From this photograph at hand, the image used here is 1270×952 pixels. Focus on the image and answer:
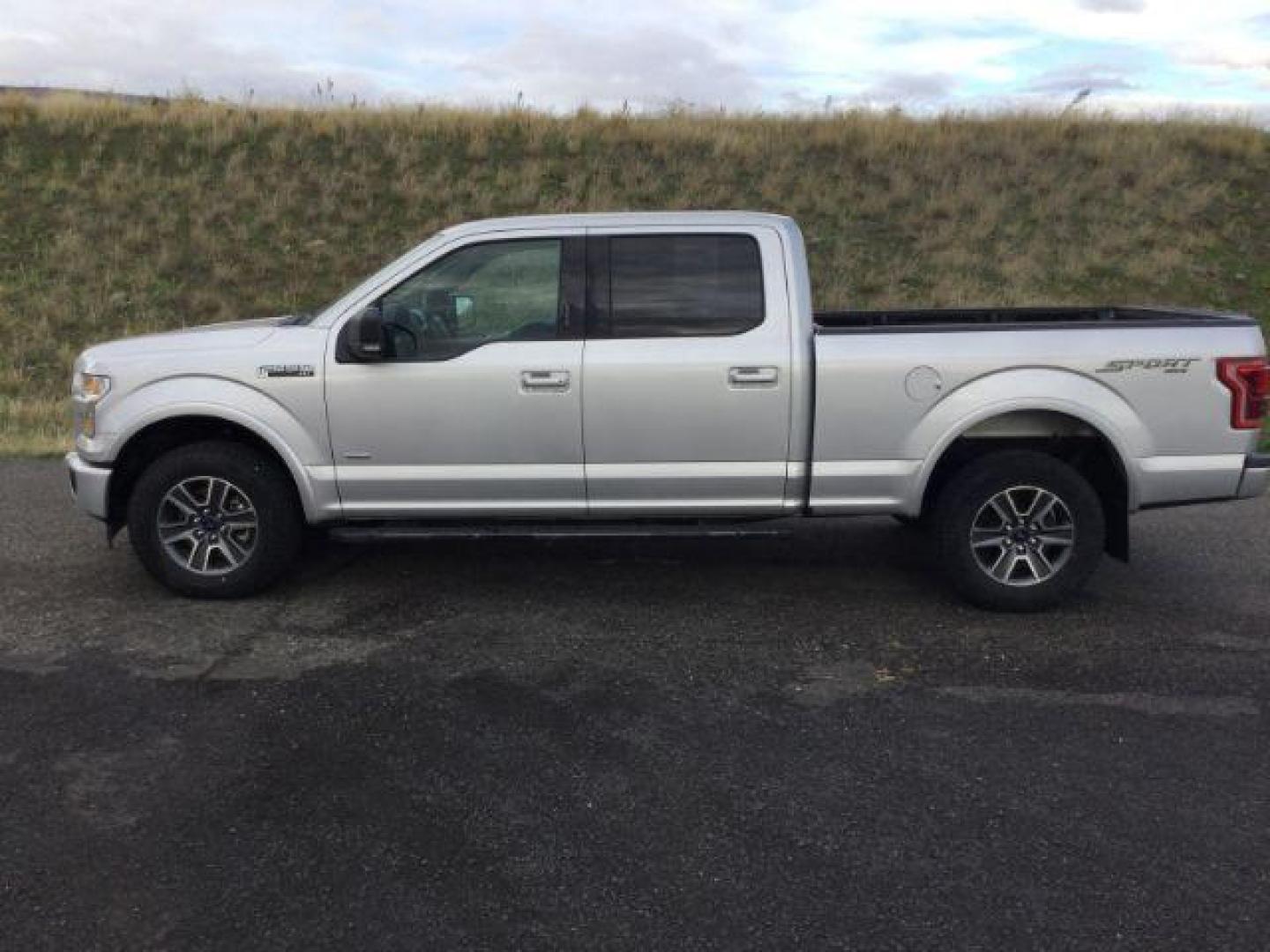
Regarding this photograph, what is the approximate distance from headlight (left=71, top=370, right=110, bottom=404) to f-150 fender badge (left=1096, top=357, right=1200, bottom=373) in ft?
16.4

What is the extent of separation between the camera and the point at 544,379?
559 cm

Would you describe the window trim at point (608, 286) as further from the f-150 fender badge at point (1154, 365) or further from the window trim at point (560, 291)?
the f-150 fender badge at point (1154, 365)

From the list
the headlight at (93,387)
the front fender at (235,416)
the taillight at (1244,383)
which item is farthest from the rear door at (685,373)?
the headlight at (93,387)

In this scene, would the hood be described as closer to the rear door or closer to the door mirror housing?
the door mirror housing

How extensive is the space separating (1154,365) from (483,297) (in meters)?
3.35

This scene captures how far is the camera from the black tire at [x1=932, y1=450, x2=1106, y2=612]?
5645 millimetres

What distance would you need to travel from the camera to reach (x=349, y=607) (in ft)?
19.1

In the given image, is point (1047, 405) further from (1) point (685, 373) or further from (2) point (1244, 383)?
(1) point (685, 373)

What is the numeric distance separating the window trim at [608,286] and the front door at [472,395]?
71 millimetres

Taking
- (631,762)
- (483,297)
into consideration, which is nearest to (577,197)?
(483,297)

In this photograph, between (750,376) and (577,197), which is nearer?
(750,376)

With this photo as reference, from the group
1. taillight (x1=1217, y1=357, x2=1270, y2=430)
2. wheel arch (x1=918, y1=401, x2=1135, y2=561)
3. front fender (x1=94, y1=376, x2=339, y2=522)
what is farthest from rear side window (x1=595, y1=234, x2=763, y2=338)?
taillight (x1=1217, y1=357, x2=1270, y2=430)

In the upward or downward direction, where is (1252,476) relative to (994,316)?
downward

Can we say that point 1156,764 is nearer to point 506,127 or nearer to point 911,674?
point 911,674
